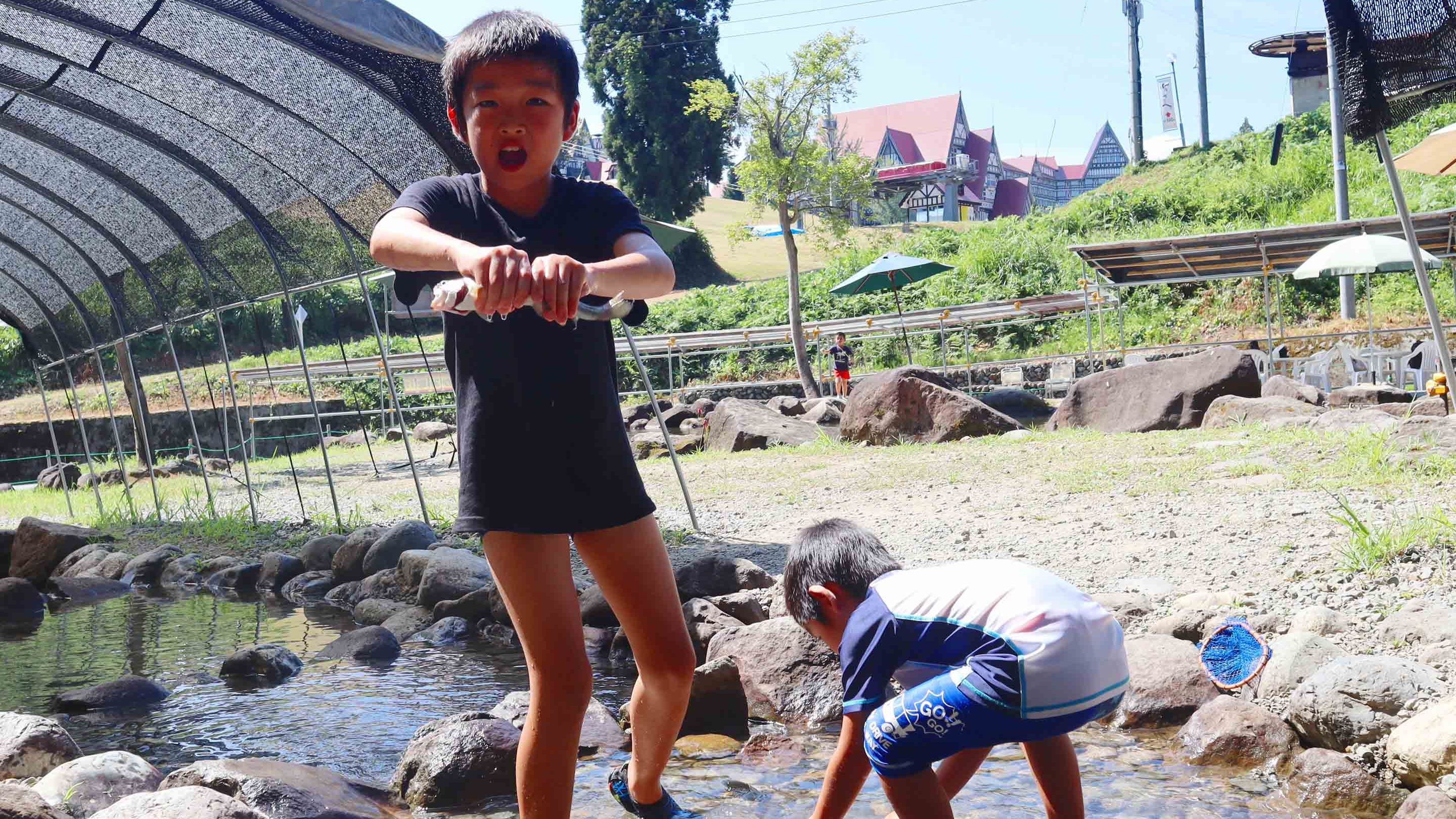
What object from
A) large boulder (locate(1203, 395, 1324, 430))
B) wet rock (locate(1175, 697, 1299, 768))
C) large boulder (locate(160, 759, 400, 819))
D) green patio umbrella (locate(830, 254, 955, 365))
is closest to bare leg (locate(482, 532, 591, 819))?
large boulder (locate(160, 759, 400, 819))

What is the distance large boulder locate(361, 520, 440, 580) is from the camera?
8281 mm

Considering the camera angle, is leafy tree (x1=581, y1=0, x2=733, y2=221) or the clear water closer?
the clear water

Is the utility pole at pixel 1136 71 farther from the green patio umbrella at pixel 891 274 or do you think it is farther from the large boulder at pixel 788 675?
the large boulder at pixel 788 675

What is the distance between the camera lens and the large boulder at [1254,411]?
10.8 m

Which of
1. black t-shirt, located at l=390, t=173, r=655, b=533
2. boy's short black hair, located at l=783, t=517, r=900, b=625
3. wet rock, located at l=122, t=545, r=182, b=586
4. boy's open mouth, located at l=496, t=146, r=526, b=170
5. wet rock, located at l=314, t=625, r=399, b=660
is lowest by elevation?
wet rock, located at l=314, t=625, r=399, b=660

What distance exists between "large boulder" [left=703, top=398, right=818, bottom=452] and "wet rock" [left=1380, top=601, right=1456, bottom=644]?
33.5 ft

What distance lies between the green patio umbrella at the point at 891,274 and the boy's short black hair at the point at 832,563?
700 inches

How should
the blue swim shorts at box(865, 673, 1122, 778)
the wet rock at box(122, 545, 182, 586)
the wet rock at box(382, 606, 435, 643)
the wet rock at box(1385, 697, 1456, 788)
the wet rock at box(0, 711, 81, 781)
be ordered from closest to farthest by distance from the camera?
the blue swim shorts at box(865, 673, 1122, 778) < the wet rock at box(1385, 697, 1456, 788) < the wet rock at box(0, 711, 81, 781) < the wet rock at box(382, 606, 435, 643) < the wet rock at box(122, 545, 182, 586)

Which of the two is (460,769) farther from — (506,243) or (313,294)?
(313,294)

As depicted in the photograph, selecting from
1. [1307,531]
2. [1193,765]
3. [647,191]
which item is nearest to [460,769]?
[1193,765]

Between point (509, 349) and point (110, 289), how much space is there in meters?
11.7

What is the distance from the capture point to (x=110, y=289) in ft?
39.9

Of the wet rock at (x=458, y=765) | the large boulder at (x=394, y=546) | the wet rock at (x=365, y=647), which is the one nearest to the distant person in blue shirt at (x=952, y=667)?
the wet rock at (x=458, y=765)

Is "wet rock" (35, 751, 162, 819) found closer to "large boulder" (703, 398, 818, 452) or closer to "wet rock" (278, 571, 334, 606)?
"wet rock" (278, 571, 334, 606)
